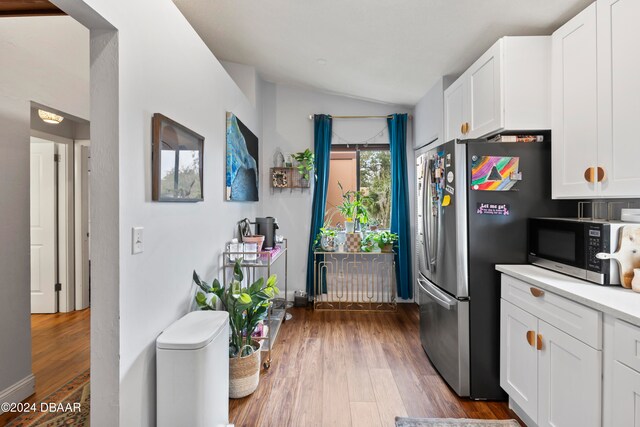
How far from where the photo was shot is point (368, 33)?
2482 millimetres

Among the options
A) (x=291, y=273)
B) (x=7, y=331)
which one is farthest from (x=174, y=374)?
(x=291, y=273)

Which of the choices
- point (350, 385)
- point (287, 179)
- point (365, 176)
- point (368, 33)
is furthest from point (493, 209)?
point (287, 179)

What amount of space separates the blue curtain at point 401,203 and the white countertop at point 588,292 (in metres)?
2.02

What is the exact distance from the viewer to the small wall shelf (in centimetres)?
393

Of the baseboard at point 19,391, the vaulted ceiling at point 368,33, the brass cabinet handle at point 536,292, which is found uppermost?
the vaulted ceiling at point 368,33

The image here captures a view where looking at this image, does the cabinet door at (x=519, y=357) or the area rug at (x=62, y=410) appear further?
the area rug at (x=62, y=410)

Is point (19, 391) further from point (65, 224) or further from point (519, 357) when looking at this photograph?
point (519, 357)

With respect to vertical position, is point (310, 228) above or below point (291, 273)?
above

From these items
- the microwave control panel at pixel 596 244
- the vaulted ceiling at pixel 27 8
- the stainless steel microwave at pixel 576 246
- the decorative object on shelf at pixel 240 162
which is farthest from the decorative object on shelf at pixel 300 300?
the vaulted ceiling at pixel 27 8

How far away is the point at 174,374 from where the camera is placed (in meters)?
1.38

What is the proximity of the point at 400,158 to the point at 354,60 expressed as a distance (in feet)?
4.62

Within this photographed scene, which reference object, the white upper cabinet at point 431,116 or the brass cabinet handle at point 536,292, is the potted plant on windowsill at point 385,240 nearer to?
the white upper cabinet at point 431,116

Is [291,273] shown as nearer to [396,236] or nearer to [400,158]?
[396,236]

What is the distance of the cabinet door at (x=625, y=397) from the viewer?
1047mm
